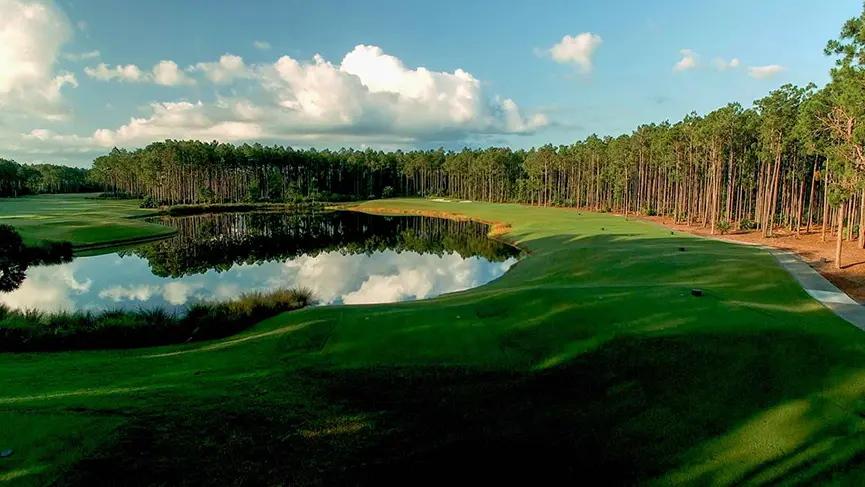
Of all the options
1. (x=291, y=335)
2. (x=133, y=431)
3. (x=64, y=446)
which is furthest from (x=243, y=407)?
(x=291, y=335)

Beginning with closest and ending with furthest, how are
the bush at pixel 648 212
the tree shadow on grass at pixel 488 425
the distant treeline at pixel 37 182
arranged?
the tree shadow on grass at pixel 488 425 < the bush at pixel 648 212 < the distant treeline at pixel 37 182

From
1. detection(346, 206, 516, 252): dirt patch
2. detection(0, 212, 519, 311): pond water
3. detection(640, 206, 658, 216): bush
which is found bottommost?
detection(0, 212, 519, 311): pond water

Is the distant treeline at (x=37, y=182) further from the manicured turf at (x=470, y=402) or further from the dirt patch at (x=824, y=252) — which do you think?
the dirt patch at (x=824, y=252)

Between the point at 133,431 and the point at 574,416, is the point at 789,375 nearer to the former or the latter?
the point at 574,416

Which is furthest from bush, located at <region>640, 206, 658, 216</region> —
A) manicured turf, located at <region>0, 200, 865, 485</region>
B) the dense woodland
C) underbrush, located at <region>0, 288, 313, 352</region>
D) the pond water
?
underbrush, located at <region>0, 288, 313, 352</region>

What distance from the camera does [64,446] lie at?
7.39 m

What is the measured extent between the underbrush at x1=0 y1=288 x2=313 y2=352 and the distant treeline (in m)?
147

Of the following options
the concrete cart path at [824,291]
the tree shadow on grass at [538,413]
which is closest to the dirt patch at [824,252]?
the concrete cart path at [824,291]

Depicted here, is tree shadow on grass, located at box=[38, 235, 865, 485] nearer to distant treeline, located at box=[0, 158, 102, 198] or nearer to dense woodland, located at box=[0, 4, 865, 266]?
dense woodland, located at box=[0, 4, 865, 266]

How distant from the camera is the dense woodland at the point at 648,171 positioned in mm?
32875

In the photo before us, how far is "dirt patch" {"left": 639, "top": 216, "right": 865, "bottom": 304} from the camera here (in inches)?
946

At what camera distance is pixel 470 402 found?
32.2ft

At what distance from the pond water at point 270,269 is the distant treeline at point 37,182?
108753mm

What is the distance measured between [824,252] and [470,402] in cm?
3716
